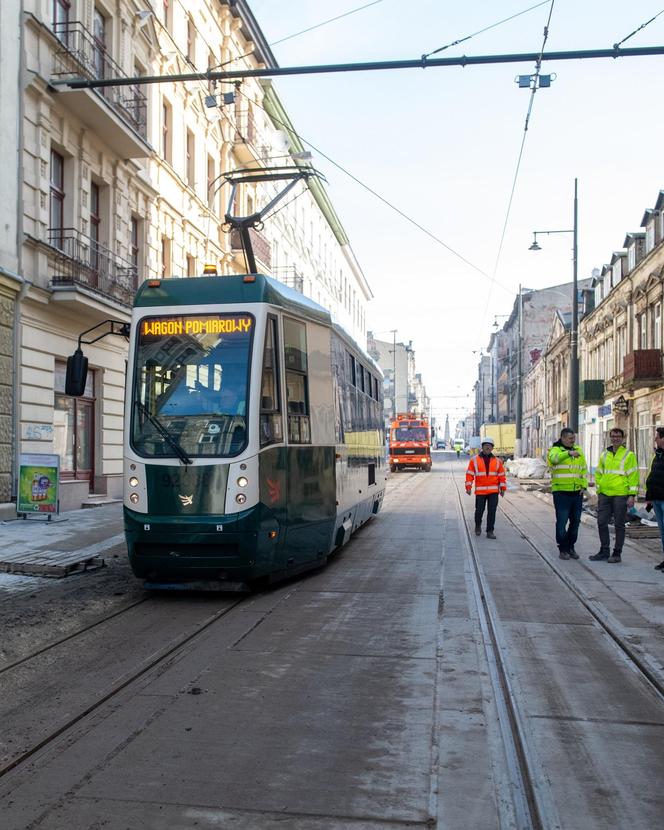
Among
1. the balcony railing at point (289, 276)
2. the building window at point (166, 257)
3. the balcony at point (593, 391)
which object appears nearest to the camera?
the building window at point (166, 257)

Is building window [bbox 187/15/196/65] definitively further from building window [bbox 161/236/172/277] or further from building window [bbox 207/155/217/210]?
building window [bbox 161/236/172/277]

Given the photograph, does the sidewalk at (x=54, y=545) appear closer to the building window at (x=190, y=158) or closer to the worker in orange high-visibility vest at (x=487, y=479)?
the worker in orange high-visibility vest at (x=487, y=479)

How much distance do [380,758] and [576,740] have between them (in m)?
1.13

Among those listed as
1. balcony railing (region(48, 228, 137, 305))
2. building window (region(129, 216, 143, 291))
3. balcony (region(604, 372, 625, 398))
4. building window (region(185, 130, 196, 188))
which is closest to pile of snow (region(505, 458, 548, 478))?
balcony (region(604, 372, 625, 398))

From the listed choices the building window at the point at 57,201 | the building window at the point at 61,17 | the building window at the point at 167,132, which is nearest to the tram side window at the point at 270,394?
the building window at the point at 57,201

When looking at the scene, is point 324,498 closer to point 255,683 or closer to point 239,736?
point 255,683

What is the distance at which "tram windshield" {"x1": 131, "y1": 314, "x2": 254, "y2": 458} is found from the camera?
8477 mm

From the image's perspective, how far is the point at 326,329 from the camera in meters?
10.6

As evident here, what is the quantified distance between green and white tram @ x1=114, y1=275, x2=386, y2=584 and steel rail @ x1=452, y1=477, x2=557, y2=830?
7.73ft

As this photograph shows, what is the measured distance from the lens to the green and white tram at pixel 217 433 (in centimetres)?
836

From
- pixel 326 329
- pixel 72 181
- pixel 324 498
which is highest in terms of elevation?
pixel 72 181

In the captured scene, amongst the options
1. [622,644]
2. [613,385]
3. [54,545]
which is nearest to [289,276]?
[613,385]

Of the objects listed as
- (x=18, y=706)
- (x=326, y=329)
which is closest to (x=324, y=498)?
(x=326, y=329)

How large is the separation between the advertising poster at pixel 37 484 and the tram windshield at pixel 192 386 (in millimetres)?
6964
